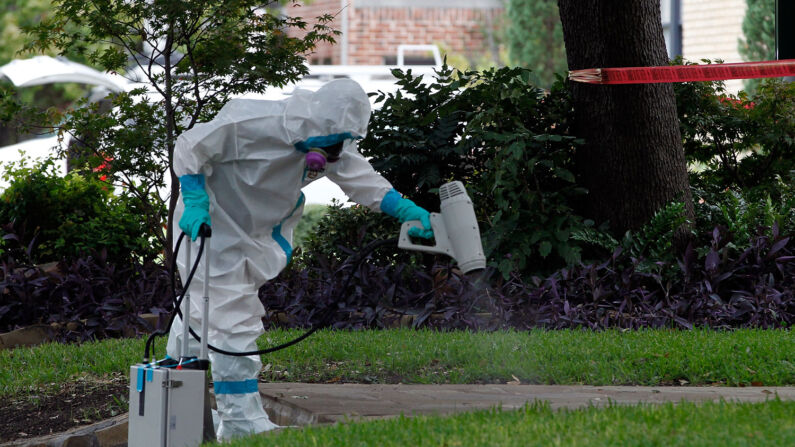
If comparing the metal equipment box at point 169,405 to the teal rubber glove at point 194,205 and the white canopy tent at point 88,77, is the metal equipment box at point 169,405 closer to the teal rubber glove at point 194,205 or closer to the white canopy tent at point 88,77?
the teal rubber glove at point 194,205

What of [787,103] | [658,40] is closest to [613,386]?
[658,40]

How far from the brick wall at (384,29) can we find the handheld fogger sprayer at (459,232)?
64.9 ft

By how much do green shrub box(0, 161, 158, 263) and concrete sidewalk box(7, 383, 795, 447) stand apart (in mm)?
3388

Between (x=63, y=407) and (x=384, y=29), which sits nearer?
(x=63, y=407)

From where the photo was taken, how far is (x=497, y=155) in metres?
7.22

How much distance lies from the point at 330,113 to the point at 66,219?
189 inches

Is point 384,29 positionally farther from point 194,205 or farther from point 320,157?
point 194,205

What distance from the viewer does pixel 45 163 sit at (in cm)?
852

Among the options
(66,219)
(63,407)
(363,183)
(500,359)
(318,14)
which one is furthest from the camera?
A: (318,14)

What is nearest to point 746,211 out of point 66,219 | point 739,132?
point 739,132

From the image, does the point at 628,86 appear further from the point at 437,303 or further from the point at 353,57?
the point at 353,57

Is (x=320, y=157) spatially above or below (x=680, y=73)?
below

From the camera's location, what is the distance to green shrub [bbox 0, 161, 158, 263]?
26.6 ft

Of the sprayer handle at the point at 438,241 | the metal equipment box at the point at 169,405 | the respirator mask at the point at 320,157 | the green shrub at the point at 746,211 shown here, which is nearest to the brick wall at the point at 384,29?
the green shrub at the point at 746,211
